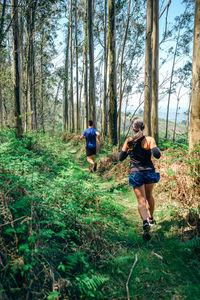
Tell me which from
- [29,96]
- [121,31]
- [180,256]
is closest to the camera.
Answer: [180,256]

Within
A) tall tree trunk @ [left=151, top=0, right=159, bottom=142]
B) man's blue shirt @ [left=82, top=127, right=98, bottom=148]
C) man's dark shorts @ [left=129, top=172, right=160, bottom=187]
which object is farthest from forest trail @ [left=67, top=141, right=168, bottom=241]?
tall tree trunk @ [left=151, top=0, right=159, bottom=142]

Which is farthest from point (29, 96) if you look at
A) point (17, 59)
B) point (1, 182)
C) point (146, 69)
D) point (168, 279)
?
point (168, 279)

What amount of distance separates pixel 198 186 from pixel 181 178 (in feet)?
2.04

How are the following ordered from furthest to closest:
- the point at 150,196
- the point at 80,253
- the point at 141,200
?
the point at 150,196
the point at 141,200
the point at 80,253

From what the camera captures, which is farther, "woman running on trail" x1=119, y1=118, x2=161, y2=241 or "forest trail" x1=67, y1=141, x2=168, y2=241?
"forest trail" x1=67, y1=141, x2=168, y2=241

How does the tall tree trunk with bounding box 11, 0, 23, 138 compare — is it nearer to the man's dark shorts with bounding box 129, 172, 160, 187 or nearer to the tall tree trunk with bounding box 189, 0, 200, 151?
the man's dark shorts with bounding box 129, 172, 160, 187

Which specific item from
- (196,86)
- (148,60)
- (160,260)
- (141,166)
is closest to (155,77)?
(148,60)

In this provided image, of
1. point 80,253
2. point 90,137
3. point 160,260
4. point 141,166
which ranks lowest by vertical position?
point 160,260

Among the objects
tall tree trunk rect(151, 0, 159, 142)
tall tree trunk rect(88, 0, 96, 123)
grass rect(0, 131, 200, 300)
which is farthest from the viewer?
tall tree trunk rect(151, 0, 159, 142)

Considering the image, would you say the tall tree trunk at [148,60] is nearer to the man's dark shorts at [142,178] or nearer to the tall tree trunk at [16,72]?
the tall tree trunk at [16,72]

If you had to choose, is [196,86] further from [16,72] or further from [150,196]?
[16,72]

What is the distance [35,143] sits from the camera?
865cm

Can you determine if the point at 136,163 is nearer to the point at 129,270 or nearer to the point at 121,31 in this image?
the point at 129,270

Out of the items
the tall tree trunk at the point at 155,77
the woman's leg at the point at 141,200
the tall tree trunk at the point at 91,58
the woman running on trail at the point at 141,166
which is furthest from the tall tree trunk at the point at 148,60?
the woman's leg at the point at 141,200
